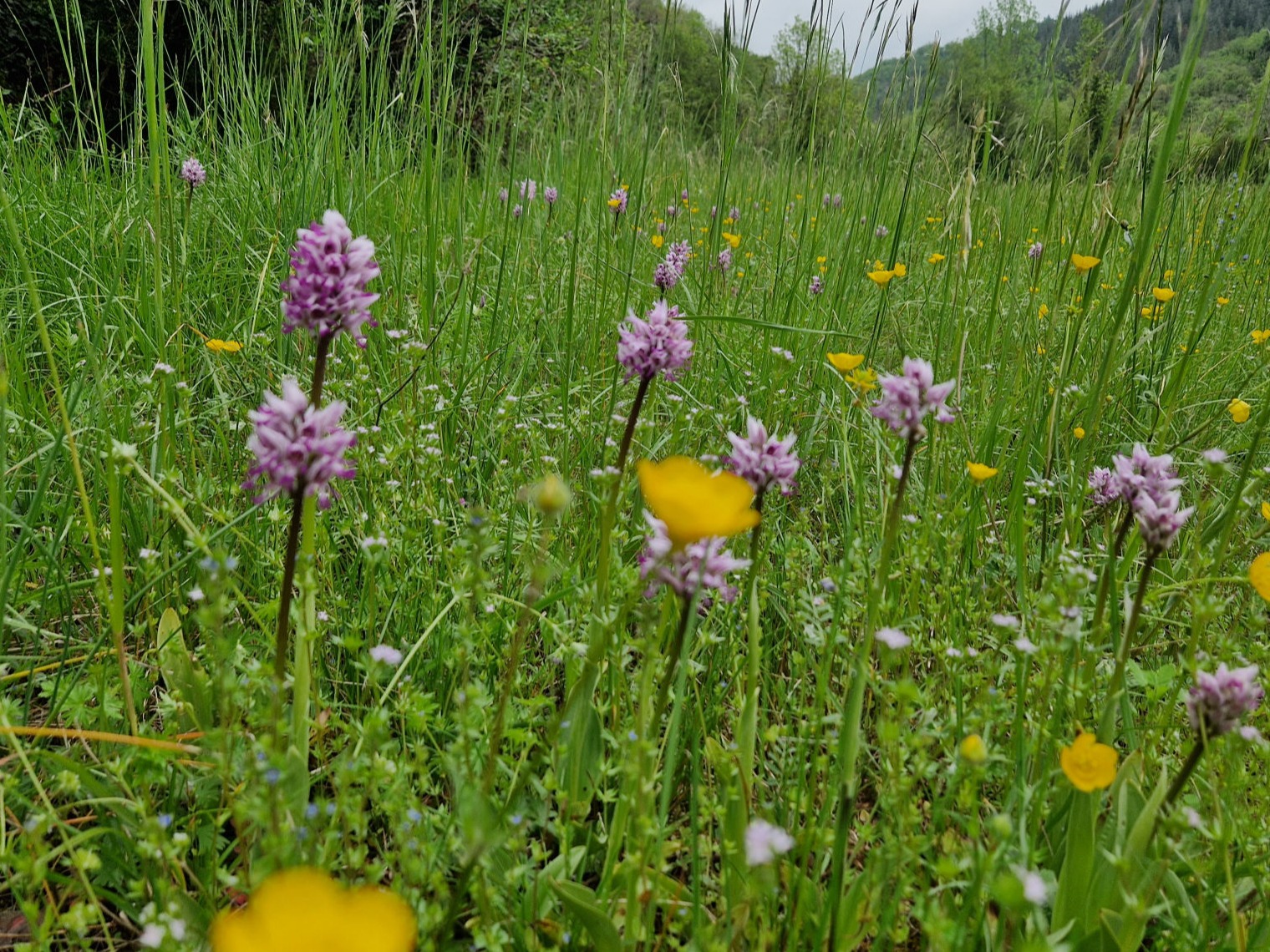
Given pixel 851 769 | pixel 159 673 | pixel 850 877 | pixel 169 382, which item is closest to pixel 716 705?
pixel 850 877

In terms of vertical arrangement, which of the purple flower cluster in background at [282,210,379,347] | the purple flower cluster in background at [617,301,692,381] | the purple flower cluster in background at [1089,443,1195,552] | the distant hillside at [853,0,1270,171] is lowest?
the purple flower cluster in background at [1089,443,1195,552]

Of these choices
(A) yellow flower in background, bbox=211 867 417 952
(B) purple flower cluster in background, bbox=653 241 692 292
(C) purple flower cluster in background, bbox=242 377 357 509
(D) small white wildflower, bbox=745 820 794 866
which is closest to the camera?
(A) yellow flower in background, bbox=211 867 417 952

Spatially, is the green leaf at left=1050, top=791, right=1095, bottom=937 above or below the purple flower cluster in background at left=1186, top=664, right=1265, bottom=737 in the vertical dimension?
below

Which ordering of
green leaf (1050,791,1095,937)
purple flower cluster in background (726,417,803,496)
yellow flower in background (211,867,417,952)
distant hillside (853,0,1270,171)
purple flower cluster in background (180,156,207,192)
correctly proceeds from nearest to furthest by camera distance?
yellow flower in background (211,867,417,952), green leaf (1050,791,1095,937), purple flower cluster in background (726,417,803,496), distant hillside (853,0,1270,171), purple flower cluster in background (180,156,207,192)

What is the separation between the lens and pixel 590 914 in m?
0.83

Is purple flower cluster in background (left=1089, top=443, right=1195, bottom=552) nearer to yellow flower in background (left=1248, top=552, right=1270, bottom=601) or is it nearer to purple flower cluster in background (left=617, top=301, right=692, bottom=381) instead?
yellow flower in background (left=1248, top=552, right=1270, bottom=601)

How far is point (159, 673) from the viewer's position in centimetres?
135

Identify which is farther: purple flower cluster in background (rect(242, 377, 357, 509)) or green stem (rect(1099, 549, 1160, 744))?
green stem (rect(1099, 549, 1160, 744))

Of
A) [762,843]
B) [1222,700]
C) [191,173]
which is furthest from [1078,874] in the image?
[191,173]

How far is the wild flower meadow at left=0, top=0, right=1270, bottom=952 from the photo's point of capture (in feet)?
2.72

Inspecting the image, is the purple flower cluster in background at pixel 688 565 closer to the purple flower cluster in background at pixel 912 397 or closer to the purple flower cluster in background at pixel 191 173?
the purple flower cluster in background at pixel 912 397

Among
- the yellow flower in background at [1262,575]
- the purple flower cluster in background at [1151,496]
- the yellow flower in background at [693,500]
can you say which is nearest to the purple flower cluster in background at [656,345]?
the yellow flower in background at [693,500]

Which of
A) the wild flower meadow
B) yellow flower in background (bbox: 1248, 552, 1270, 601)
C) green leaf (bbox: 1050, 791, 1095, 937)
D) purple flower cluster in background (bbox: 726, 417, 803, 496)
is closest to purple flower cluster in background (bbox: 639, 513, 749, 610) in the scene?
the wild flower meadow

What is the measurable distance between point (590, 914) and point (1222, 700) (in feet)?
2.39
